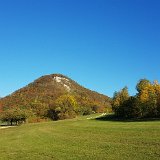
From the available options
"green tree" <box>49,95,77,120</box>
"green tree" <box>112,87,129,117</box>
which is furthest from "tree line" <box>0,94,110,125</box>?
"green tree" <box>112,87,129,117</box>


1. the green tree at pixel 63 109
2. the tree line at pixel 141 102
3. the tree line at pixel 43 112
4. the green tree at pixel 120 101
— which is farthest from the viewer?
the green tree at pixel 63 109

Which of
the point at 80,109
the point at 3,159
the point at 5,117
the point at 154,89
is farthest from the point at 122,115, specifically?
the point at 3,159

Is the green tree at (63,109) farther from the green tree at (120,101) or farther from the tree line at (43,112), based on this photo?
the green tree at (120,101)

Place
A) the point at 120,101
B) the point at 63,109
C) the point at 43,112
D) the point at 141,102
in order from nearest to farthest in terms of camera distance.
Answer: the point at 141,102 < the point at 120,101 < the point at 63,109 < the point at 43,112

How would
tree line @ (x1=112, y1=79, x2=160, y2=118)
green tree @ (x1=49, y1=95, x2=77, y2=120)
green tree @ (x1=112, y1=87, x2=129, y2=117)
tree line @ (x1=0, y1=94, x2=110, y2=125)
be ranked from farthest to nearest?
green tree @ (x1=49, y1=95, x2=77, y2=120) → tree line @ (x1=0, y1=94, x2=110, y2=125) → green tree @ (x1=112, y1=87, x2=129, y2=117) → tree line @ (x1=112, y1=79, x2=160, y2=118)

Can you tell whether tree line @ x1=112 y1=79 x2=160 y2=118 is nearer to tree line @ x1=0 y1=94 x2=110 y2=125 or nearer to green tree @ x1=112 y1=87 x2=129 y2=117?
green tree @ x1=112 y1=87 x2=129 y2=117

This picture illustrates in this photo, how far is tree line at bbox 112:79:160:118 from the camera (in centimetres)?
9975

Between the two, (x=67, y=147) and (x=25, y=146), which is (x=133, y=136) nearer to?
(x=67, y=147)

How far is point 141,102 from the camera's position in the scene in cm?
10294

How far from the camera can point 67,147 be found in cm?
4178

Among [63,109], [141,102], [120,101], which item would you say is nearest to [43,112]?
[63,109]

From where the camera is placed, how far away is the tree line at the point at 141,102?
99750 millimetres

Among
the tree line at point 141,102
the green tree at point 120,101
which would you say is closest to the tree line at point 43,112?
the green tree at point 120,101

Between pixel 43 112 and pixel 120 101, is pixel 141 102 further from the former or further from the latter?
pixel 43 112
